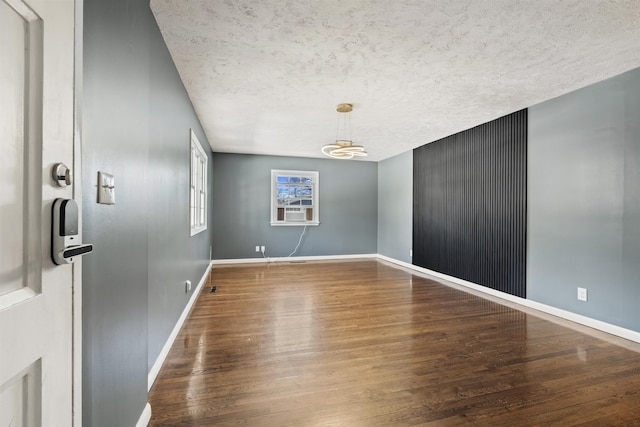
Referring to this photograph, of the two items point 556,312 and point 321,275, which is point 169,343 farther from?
point 556,312

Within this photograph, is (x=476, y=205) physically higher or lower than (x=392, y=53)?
lower

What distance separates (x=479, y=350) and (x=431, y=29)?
2.50 meters

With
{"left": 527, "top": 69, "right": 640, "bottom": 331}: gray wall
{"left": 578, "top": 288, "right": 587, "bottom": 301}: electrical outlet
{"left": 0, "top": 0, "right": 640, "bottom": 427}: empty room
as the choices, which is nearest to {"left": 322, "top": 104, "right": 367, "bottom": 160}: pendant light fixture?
{"left": 0, "top": 0, "right": 640, "bottom": 427}: empty room

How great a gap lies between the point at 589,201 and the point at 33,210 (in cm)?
414

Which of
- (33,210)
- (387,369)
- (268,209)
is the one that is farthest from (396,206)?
(33,210)

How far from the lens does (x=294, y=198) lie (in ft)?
22.5

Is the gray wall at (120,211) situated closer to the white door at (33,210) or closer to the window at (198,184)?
the white door at (33,210)

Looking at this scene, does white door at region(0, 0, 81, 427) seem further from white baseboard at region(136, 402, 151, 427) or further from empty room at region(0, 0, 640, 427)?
white baseboard at region(136, 402, 151, 427)

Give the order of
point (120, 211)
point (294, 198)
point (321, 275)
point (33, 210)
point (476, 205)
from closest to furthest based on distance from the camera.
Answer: point (33, 210)
point (120, 211)
point (476, 205)
point (321, 275)
point (294, 198)

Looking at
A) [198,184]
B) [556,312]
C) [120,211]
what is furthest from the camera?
[198,184]

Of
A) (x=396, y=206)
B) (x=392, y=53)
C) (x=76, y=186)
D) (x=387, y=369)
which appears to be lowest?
(x=387, y=369)

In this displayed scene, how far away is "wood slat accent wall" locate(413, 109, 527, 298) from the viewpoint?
150 inches

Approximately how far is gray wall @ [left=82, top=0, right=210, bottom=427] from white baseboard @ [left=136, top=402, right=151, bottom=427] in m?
0.03

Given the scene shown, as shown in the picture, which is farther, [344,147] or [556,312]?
[344,147]
